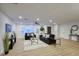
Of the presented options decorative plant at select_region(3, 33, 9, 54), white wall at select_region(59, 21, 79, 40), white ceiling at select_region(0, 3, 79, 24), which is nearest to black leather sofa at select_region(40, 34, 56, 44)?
white wall at select_region(59, 21, 79, 40)

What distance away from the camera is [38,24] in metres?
3.03

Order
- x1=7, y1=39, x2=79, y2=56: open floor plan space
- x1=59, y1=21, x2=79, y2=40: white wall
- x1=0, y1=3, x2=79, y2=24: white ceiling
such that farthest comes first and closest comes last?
x1=59, y1=21, x2=79, y2=40: white wall < x1=7, y1=39, x2=79, y2=56: open floor plan space < x1=0, y1=3, x2=79, y2=24: white ceiling

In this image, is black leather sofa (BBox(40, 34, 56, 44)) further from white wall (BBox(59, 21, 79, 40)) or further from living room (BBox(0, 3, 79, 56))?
white wall (BBox(59, 21, 79, 40))

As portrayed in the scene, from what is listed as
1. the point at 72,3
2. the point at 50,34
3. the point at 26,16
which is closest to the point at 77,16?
the point at 72,3

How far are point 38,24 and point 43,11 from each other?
1.45ft

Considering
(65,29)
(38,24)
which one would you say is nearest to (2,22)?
(38,24)

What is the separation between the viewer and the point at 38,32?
2992mm

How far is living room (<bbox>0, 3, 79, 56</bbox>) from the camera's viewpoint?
107 inches

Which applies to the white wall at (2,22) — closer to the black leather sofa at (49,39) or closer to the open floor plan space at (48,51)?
the open floor plan space at (48,51)

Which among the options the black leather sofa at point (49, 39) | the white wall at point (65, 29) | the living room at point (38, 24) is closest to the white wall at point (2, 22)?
the living room at point (38, 24)

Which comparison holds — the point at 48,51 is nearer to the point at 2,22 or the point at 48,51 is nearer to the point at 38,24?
the point at 38,24

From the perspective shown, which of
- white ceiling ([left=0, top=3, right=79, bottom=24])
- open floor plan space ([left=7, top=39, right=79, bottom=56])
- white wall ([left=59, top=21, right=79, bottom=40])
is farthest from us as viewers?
white wall ([left=59, top=21, right=79, bottom=40])

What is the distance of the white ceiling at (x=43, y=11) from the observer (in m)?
2.63

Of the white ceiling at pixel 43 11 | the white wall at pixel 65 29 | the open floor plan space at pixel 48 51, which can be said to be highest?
the white ceiling at pixel 43 11
